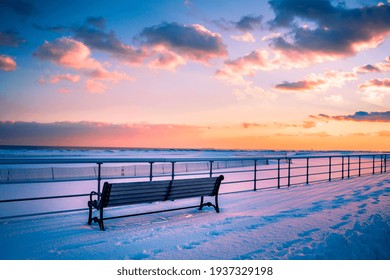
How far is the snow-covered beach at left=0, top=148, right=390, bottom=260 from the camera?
346 centimetres

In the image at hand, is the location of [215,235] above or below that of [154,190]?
below

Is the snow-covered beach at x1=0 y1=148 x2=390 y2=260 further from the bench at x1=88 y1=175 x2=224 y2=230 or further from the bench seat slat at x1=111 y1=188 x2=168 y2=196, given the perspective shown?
the bench seat slat at x1=111 y1=188 x2=168 y2=196

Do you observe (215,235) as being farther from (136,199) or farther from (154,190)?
(136,199)

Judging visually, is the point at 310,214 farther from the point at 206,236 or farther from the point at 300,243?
the point at 206,236

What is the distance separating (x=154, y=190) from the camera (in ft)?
15.6

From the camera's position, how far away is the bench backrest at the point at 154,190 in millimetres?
4328

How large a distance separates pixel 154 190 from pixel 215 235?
52.4 inches

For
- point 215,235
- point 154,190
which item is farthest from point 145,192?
point 215,235

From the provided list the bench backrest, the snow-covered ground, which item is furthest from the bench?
the snow-covered ground

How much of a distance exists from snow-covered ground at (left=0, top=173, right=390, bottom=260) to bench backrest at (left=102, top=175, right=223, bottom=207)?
461mm

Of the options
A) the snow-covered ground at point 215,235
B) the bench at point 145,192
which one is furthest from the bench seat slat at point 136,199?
the snow-covered ground at point 215,235
